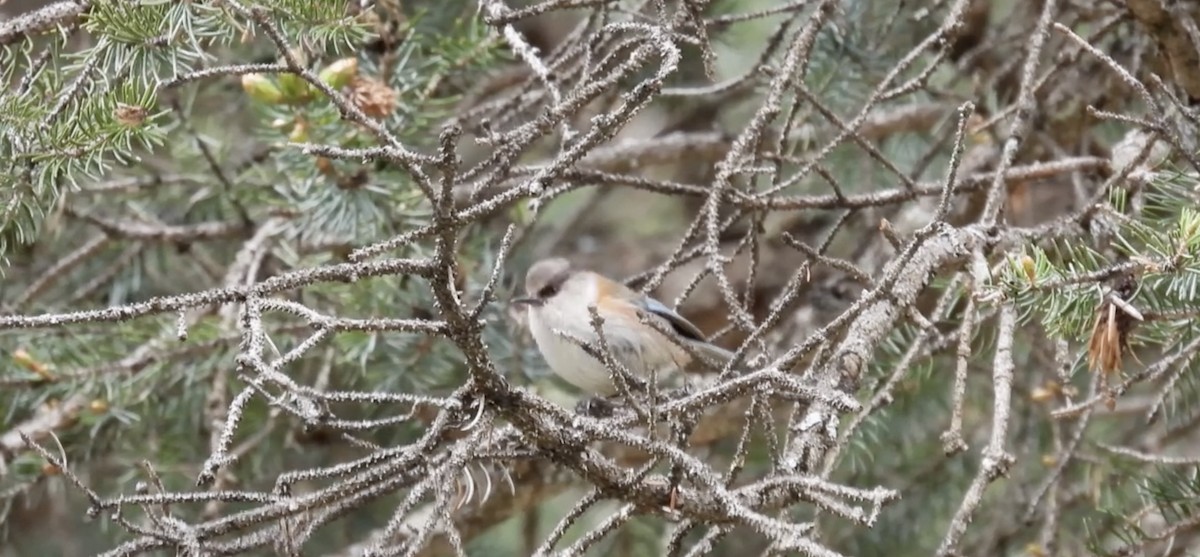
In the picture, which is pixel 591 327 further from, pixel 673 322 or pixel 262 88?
pixel 262 88

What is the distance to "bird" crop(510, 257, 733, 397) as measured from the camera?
3.13m

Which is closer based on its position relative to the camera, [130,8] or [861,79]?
[130,8]

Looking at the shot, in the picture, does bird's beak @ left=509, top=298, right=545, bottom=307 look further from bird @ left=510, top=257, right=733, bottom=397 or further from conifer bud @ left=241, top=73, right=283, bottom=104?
conifer bud @ left=241, top=73, right=283, bottom=104

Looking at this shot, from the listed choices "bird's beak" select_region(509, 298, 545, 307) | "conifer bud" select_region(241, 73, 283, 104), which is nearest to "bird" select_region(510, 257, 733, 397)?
"bird's beak" select_region(509, 298, 545, 307)

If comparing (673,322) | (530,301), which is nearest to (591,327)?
(530,301)

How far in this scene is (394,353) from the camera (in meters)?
3.01

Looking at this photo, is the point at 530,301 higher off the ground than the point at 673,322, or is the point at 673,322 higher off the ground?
the point at 530,301

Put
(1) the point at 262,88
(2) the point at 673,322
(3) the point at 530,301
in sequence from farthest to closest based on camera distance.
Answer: (3) the point at 530,301
(2) the point at 673,322
(1) the point at 262,88

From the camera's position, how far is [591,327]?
131 inches

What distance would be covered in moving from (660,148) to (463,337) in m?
1.99

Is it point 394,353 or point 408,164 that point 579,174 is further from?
point 408,164

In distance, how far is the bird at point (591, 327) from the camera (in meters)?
3.13

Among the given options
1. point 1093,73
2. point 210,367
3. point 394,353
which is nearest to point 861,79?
point 1093,73

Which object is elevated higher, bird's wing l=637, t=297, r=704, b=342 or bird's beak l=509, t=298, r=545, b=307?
bird's beak l=509, t=298, r=545, b=307
